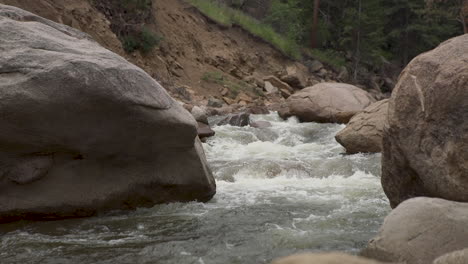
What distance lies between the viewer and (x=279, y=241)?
5.98m

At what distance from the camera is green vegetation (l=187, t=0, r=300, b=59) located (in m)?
26.6

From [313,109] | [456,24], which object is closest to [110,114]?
[313,109]

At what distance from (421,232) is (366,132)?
6.68m

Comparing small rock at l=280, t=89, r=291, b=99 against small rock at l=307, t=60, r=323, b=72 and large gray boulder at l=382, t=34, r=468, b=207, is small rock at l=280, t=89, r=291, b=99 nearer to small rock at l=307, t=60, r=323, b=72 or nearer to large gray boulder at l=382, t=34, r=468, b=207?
small rock at l=307, t=60, r=323, b=72

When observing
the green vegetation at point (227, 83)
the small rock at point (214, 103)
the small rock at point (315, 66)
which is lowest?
the small rock at point (315, 66)

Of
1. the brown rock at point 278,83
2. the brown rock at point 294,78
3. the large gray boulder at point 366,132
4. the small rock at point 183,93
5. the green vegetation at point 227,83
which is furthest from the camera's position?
the brown rock at point 294,78

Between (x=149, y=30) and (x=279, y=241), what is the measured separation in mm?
16576

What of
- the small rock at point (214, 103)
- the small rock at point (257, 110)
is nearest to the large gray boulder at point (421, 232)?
the small rock at point (257, 110)

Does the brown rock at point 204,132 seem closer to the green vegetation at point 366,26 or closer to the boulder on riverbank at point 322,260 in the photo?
the boulder on riverbank at point 322,260

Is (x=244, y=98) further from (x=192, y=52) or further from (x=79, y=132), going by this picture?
(x=79, y=132)

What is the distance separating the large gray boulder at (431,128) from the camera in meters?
5.47

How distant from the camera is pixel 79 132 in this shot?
22.0ft

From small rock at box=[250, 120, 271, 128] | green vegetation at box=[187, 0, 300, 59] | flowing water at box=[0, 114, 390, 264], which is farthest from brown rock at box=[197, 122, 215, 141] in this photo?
green vegetation at box=[187, 0, 300, 59]

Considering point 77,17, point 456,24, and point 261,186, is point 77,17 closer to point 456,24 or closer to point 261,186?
point 261,186
